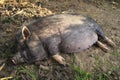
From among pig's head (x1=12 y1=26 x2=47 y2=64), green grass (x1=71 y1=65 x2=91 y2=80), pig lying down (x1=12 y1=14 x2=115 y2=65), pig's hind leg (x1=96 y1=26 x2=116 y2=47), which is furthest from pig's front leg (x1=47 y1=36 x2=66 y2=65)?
pig's hind leg (x1=96 y1=26 x2=116 y2=47)

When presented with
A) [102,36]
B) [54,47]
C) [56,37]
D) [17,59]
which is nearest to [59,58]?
[54,47]

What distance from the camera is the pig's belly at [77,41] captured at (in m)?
5.31

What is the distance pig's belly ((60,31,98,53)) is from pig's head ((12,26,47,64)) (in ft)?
1.29

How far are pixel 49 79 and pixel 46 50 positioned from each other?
500 millimetres

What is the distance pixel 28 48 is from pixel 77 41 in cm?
83

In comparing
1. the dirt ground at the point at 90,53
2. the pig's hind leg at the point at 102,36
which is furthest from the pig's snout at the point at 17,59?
the pig's hind leg at the point at 102,36

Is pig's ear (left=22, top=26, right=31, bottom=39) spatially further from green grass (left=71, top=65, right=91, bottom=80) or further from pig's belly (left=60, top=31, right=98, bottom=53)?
green grass (left=71, top=65, right=91, bottom=80)

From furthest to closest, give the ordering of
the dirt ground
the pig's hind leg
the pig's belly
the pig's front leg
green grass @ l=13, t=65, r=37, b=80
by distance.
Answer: the pig's hind leg < the pig's belly < the pig's front leg < the dirt ground < green grass @ l=13, t=65, r=37, b=80

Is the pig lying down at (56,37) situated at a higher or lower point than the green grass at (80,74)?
higher

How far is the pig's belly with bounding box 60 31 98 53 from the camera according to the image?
17.4ft

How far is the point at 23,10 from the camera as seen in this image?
6.16 meters

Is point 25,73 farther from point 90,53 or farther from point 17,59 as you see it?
point 90,53

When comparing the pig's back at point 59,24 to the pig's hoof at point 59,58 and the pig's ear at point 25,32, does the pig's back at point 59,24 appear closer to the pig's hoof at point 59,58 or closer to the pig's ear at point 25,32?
the pig's ear at point 25,32

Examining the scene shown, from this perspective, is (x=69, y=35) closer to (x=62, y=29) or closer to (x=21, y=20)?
(x=62, y=29)
